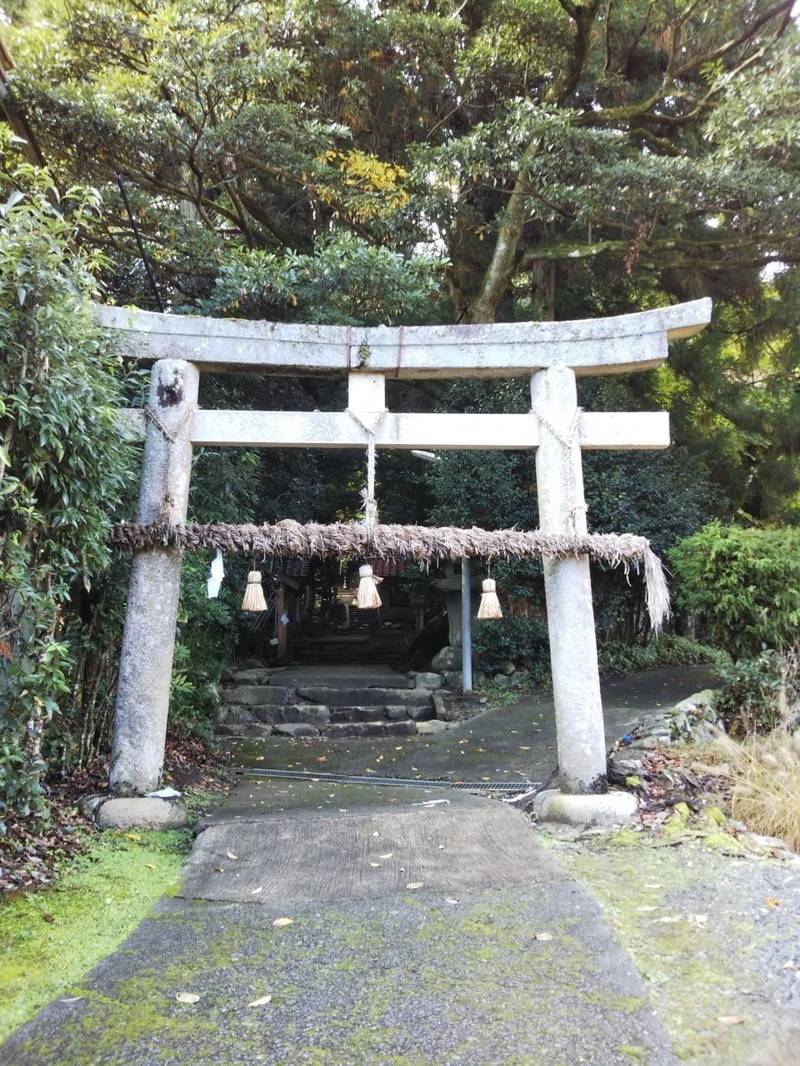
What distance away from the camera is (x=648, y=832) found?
443 cm

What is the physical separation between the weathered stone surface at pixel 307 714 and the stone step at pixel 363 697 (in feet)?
1.05

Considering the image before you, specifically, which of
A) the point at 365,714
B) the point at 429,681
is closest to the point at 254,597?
the point at 365,714

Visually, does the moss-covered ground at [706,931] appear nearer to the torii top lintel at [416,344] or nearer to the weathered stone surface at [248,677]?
the torii top lintel at [416,344]

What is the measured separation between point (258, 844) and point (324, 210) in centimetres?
924

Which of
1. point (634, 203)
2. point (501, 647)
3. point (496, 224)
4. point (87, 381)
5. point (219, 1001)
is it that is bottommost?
point (219, 1001)

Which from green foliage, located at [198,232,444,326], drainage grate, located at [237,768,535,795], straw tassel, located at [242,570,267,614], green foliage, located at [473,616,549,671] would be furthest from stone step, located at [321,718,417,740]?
green foliage, located at [198,232,444,326]

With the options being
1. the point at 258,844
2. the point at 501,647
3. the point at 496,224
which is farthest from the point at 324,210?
the point at 258,844

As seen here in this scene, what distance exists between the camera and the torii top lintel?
16.6ft

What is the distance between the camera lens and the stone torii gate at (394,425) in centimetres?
486

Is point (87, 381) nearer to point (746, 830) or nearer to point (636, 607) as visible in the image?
point (746, 830)

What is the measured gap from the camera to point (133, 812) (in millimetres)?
4520

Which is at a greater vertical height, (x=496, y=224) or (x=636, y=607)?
(x=496, y=224)

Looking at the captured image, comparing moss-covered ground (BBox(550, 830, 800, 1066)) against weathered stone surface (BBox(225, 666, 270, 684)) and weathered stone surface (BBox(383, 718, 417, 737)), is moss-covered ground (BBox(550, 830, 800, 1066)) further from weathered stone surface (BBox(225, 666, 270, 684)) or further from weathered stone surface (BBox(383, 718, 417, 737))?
weathered stone surface (BBox(225, 666, 270, 684))

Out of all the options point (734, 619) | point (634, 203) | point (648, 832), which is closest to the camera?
point (648, 832)
